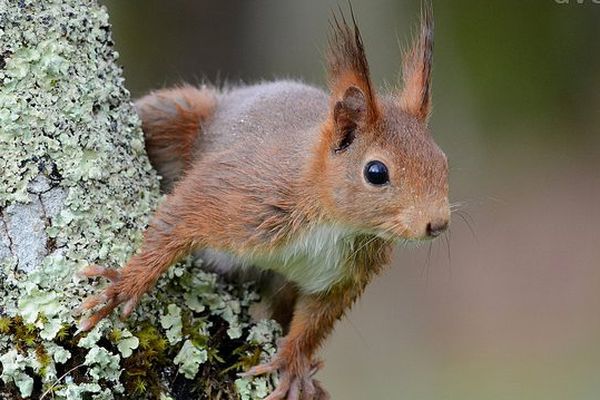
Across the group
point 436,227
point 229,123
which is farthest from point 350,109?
point 229,123

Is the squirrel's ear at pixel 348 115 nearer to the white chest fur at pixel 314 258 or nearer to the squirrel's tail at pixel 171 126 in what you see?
the white chest fur at pixel 314 258

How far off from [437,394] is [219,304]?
4041 millimetres

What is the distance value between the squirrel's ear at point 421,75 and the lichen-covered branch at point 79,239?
94 cm

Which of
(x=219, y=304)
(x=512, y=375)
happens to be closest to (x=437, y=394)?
(x=512, y=375)

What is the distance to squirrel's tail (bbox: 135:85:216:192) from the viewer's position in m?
3.74

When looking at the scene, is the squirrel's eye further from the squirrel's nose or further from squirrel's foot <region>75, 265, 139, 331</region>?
squirrel's foot <region>75, 265, 139, 331</region>

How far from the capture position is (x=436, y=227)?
2906mm

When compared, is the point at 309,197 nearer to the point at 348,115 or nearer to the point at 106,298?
the point at 348,115

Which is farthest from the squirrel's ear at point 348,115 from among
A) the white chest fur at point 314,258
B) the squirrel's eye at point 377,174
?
the white chest fur at point 314,258

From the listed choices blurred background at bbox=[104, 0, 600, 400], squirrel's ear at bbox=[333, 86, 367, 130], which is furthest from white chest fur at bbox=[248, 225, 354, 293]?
blurred background at bbox=[104, 0, 600, 400]

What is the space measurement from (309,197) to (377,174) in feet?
1.00

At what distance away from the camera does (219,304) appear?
325cm

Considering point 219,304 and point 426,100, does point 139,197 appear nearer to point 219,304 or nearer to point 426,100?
point 219,304

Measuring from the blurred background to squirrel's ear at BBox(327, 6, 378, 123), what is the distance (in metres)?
4.08
